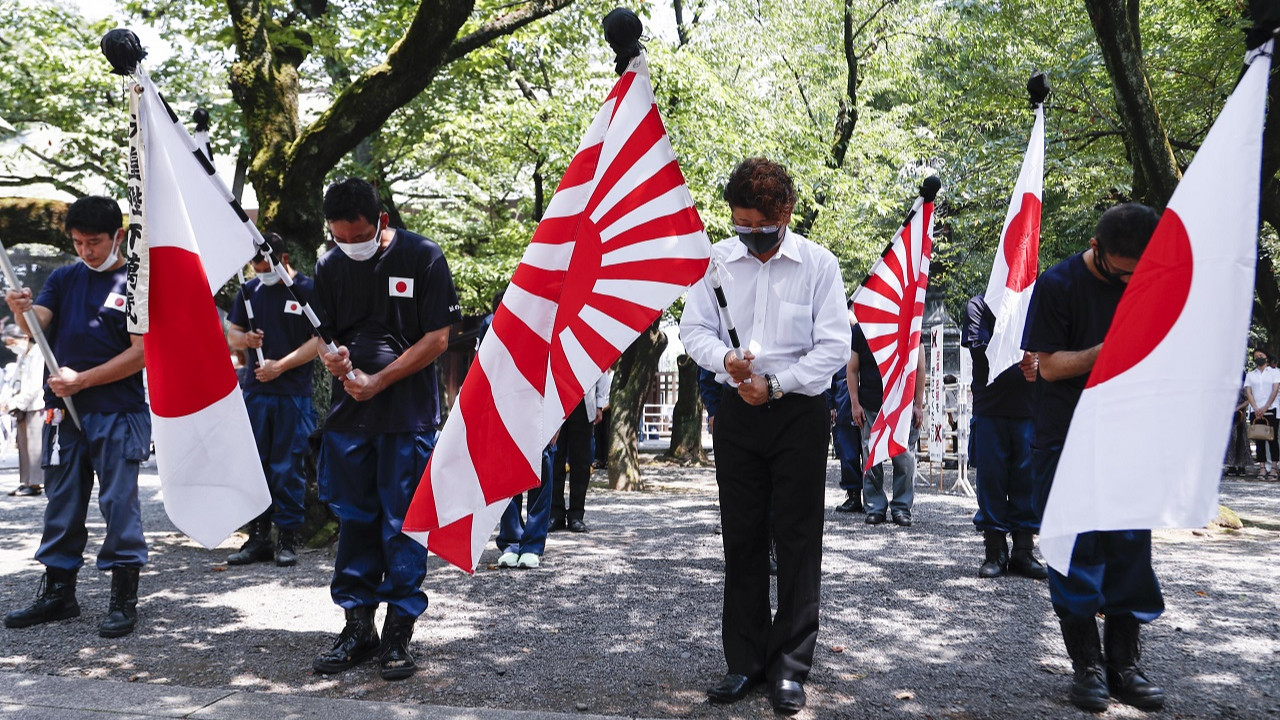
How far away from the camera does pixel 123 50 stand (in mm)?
4137

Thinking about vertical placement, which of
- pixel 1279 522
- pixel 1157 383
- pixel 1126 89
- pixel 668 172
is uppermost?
pixel 1126 89

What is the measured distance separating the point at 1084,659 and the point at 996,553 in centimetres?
303

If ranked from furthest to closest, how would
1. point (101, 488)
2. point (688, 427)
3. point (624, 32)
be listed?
point (688, 427)
point (101, 488)
point (624, 32)

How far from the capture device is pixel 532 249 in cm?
396

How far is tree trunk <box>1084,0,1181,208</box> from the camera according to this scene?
8461mm

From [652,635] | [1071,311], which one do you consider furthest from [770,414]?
[652,635]

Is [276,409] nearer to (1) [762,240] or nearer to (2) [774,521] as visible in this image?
(2) [774,521]

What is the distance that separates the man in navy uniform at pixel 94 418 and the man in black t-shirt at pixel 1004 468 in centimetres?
525

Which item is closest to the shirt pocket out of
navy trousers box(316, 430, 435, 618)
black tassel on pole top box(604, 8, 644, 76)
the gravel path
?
black tassel on pole top box(604, 8, 644, 76)

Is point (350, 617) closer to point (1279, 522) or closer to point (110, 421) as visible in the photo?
point (110, 421)

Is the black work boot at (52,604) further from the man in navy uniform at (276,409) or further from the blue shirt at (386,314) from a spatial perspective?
the blue shirt at (386,314)

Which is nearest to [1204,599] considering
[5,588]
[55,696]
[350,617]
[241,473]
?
[350,617]

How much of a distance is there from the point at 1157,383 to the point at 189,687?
3798 millimetres

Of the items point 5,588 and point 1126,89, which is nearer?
point 5,588
